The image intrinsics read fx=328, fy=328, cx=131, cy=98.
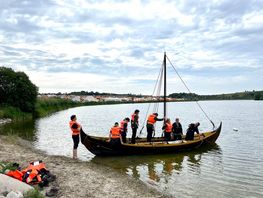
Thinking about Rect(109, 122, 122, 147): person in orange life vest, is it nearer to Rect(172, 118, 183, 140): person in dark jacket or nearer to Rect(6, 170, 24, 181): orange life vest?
Rect(172, 118, 183, 140): person in dark jacket

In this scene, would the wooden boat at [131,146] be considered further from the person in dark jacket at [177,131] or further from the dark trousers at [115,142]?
the person in dark jacket at [177,131]

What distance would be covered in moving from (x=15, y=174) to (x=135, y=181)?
16.3 ft

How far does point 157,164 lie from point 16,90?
3755 cm

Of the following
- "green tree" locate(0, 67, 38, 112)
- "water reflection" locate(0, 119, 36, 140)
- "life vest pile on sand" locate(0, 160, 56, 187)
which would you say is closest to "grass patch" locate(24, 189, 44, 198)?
"life vest pile on sand" locate(0, 160, 56, 187)

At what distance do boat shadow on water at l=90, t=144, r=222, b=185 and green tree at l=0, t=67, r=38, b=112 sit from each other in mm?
34285

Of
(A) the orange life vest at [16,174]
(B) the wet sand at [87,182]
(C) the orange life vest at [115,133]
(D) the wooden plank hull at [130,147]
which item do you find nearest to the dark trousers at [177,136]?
(D) the wooden plank hull at [130,147]

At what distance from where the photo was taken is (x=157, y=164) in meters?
17.6

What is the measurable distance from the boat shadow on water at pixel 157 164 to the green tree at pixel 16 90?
34285mm

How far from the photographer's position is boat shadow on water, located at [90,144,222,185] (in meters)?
15.2

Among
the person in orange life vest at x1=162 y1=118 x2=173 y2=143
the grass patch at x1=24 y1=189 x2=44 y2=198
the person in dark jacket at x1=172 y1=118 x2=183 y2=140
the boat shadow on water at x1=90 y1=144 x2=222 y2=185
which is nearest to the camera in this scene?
the grass patch at x1=24 y1=189 x2=44 y2=198

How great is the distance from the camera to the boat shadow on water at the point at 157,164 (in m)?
15.2

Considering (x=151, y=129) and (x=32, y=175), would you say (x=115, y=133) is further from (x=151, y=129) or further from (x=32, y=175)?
(x=32, y=175)

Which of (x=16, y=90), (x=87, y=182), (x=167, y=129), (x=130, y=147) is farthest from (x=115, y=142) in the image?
(x=16, y=90)

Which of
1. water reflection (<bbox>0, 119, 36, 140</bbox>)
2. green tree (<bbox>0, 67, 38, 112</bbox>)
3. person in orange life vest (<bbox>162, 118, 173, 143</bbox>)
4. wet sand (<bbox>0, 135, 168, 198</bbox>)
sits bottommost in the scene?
water reflection (<bbox>0, 119, 36, 140</bbox>)
